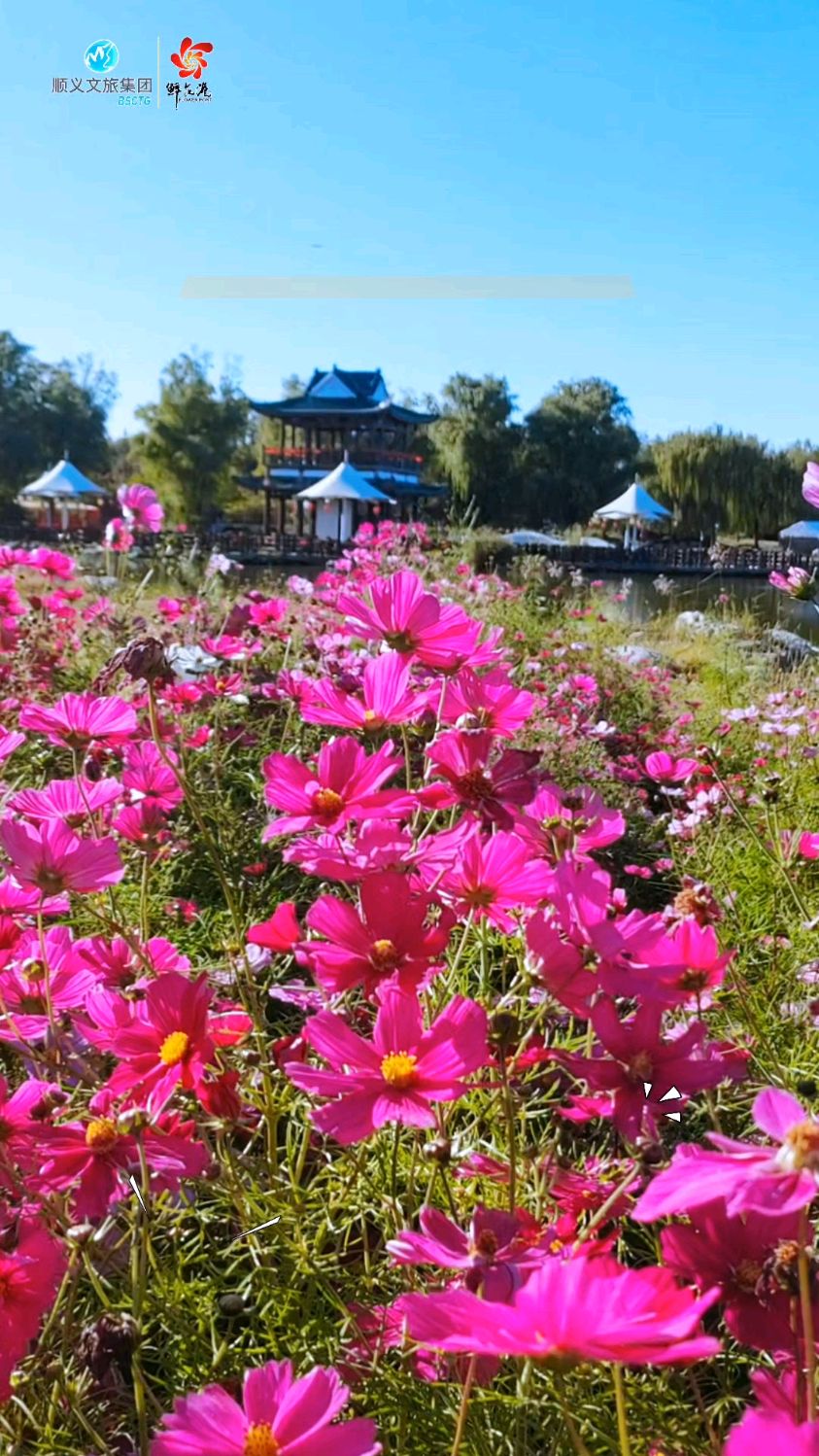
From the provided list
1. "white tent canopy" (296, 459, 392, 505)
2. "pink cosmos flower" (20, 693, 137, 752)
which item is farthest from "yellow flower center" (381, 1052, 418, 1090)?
"white tent canopy" (296, 459, 392, 505)

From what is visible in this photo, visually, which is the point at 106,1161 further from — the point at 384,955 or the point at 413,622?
the point at 413,622

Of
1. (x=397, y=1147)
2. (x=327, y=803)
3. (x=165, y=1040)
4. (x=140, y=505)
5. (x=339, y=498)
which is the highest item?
(x=339, y=498)

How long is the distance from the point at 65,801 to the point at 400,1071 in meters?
0.34

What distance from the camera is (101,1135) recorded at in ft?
1.56

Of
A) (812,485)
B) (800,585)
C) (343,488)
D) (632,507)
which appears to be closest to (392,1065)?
(812,485)

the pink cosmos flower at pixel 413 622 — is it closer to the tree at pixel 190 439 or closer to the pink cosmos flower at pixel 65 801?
the pink cosmos flower at pixel 65 801

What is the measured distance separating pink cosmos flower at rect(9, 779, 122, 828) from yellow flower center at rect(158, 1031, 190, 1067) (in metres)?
0.18

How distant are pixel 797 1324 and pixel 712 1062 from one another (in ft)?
0.36

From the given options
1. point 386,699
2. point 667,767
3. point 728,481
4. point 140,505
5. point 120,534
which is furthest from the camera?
point 728,481

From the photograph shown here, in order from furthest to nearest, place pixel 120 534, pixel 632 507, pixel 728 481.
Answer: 1. pixel 728 481
2. pixel 632 507
3. pixel 120 534

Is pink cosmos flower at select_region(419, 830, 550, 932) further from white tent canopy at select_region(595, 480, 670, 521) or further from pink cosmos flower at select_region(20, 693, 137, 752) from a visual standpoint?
white tent canopy at select_region(595, 480, 670, 521)

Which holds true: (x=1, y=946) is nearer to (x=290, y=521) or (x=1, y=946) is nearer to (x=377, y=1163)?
(x=377, y=1163)

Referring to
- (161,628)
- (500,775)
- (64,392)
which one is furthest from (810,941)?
(64,392)

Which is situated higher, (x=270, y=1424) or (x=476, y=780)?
(x=476, y=780)
